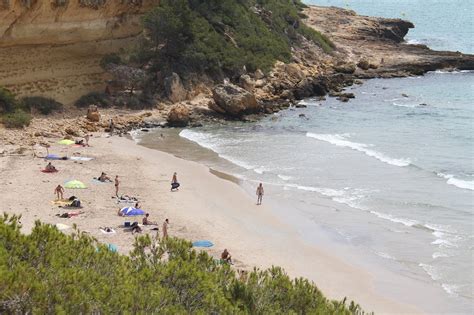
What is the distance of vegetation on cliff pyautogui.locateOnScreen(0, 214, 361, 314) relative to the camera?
11023 mm

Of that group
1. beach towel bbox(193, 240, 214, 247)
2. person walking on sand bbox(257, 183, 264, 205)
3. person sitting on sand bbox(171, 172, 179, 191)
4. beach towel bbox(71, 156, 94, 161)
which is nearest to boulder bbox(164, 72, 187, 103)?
beach towel bbox(71, 156, 94, 161)

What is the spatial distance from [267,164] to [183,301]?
24.9 m

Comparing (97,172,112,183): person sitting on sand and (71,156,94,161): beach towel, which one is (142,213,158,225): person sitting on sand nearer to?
(97,172,112,183): person sitting on sand

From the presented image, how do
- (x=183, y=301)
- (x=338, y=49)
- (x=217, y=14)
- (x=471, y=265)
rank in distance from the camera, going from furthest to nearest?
1. (x=338, y=49)
2. (x=217, y=14)
3. (x=471, y=265)
4. (x=183, y=301)

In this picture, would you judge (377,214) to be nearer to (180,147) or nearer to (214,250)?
(214,250)

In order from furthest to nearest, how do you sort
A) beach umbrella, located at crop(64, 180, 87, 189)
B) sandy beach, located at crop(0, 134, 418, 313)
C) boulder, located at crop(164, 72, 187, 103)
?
boulder, located at crop(164, 72, 187, 103) → beach umbrella, located at crop(64, 180, 87, 189) → sandy beach, located at crop(0, 134, 418, 313)

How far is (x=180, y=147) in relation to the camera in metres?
40.6

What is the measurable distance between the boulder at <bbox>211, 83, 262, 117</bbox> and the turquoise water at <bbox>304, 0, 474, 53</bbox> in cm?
4603

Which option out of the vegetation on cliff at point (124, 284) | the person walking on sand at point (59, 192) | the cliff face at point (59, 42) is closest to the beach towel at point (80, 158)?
the person walking on sand at point (59, 192)

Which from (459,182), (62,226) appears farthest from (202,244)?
(459,182)

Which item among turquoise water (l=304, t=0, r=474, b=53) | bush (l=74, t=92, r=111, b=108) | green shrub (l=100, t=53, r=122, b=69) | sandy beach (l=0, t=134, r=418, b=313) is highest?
turquoise water (l=304, t=0, r=474, b=53)

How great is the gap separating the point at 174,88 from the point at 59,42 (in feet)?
28.3

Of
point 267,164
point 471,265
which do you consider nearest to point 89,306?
point 471,265

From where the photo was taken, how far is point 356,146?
41719 millimetres
